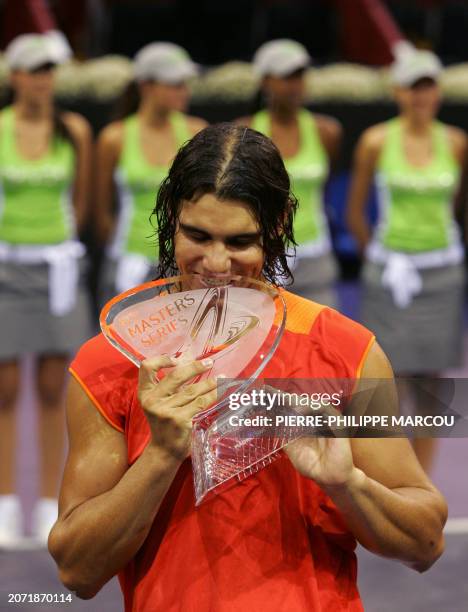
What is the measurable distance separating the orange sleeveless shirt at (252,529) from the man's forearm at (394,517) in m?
0.06

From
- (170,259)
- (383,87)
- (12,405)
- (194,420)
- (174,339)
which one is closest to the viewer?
(194,420)

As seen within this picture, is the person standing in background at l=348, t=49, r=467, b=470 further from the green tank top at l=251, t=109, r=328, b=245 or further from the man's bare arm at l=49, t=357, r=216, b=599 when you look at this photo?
the man's bare arm at l=49, t=357, r=216, b=599

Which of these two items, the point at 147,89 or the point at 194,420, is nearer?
the point at 194,420

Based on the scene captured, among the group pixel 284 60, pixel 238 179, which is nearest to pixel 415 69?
pixel 284 60

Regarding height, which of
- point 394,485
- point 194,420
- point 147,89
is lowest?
point 147,89

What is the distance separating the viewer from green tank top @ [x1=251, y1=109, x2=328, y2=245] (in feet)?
14.2

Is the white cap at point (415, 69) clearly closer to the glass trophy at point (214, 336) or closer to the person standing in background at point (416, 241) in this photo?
the person standing in background at point (416, 241)

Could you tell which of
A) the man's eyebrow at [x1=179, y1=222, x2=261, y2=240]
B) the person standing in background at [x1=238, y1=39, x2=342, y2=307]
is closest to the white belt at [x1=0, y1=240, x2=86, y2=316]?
the person standing in background at [x1=238, y1=39, x2=342, y2=307]

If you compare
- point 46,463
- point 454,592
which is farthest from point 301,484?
point 46,463

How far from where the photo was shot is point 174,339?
1545 millimetres

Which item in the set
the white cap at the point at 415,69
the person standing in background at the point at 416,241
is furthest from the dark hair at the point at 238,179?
the white cap at the point at 415,69

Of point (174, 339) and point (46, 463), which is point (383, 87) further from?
point (174, 339)

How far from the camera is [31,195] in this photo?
417cm

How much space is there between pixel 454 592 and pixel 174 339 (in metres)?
2.17
